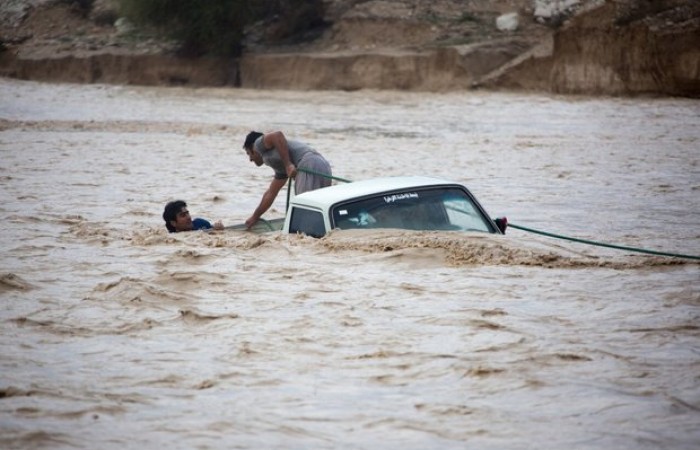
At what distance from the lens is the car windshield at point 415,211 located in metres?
8.70

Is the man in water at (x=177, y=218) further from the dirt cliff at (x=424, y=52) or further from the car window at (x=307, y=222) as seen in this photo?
the dirt cliff at (x=424, y=52)

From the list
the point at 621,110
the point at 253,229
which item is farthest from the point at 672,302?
the point at 621,110

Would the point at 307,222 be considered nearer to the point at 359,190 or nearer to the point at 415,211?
the point at 359,190

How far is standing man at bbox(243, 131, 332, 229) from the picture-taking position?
36.8ft

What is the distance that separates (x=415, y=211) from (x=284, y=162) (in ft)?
9.42

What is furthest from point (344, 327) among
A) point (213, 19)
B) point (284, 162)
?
point (213, 19)

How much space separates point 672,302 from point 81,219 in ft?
25.3

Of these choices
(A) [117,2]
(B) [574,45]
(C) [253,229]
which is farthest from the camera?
(A) [117,2]

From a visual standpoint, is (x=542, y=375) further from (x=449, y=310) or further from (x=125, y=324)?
(x=125, y=324)

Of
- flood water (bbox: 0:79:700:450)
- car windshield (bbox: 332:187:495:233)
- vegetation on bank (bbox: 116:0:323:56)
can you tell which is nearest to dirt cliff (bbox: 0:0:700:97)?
vegetation on bank (bbox: 116:0:323:56)

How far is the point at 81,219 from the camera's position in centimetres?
1326

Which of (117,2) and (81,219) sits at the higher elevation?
(117,2)

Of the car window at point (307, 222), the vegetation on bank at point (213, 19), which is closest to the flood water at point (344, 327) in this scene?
the car window at point (307, 222)

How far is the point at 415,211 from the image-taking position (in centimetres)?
875
